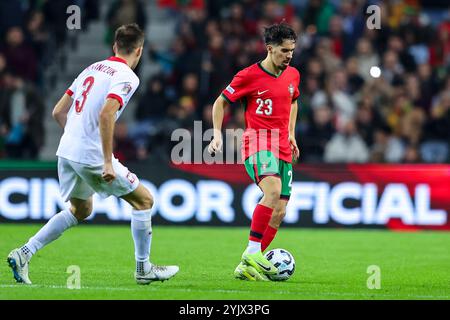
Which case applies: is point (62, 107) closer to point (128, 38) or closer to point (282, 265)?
point (128, 38)

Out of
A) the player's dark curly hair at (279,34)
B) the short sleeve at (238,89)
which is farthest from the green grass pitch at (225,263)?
the player's dark curly hair at (279,34)

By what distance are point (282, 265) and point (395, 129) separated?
29.2 ft

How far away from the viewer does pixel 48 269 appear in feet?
33.0

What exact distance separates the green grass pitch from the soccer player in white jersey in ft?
0.73

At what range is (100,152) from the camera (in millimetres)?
8641

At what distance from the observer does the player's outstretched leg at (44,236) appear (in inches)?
344

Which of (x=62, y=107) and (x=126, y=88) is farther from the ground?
(x=126, y=88)

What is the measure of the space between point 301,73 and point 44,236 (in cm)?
1008

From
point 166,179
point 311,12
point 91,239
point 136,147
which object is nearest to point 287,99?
point 91,239

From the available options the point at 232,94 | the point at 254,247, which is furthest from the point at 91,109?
the point at 254,247

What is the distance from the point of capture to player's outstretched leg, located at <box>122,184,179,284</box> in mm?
8750

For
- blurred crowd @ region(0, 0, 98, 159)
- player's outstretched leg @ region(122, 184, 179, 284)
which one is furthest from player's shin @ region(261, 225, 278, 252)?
blurred crowd @ region(0, 0, 98, 159)

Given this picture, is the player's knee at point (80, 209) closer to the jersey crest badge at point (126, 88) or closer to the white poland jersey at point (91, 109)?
the white poland jersey at point (91, 109)

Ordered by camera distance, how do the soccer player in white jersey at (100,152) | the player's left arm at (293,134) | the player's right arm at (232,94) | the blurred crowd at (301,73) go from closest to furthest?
the soccer player in white jersey at (100,152)
the player's right arm at (232,94)
the player's left arm at (293,134)
the blurred crowd at (301,73)
